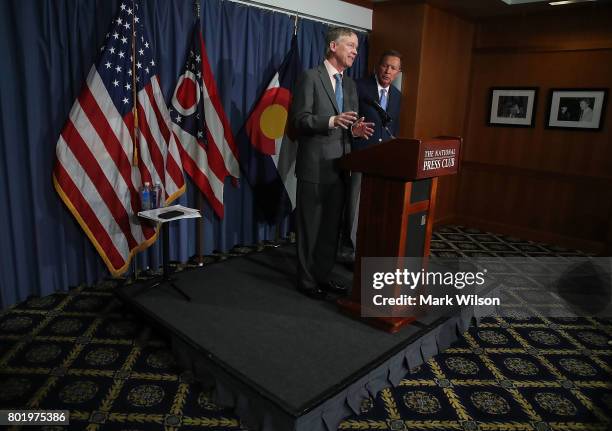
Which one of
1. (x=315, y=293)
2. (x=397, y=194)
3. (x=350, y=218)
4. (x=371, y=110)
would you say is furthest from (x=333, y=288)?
(x=371, y=110)

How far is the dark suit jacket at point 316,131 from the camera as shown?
2.62 m

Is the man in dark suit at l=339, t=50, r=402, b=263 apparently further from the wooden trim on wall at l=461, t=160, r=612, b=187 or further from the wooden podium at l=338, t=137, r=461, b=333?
the wooden trim on wall at l=461, t=160, r=612, b=187

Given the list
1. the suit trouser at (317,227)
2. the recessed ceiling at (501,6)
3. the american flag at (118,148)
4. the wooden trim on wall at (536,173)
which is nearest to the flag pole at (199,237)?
the american flag at (118,148)

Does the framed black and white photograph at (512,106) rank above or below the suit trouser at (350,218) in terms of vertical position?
above

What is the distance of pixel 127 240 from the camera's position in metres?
3.22

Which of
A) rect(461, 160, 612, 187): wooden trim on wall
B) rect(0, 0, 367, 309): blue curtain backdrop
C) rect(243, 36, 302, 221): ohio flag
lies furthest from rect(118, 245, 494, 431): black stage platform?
rect(461, 160, 612, 187): wooden trim on wall

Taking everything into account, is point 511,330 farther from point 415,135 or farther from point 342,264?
point 415,135

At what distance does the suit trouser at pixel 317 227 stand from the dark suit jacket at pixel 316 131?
0.07 metres

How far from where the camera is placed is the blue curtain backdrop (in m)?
2.73

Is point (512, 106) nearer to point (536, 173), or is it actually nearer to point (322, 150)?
point (536, 173)

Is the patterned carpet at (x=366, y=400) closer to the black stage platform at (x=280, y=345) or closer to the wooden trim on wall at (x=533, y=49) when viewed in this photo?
the black stage platform at (x=280, y=345)

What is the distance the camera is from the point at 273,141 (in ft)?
12.9

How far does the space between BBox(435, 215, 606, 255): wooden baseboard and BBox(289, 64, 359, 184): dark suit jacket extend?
2.93 meters

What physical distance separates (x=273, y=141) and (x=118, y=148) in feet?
4.40
